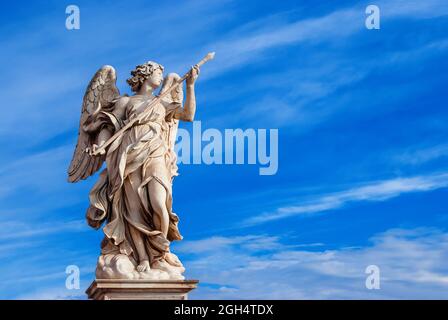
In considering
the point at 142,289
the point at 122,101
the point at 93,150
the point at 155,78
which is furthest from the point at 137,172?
the point at 142,289

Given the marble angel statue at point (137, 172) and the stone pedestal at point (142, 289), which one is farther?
the marble angel statue at point (137, 172)

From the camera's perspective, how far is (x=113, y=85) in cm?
1922

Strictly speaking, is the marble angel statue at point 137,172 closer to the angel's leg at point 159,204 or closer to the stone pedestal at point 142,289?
the angel's leg at point 159,204

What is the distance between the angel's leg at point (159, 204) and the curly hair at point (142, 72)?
170 centimetres

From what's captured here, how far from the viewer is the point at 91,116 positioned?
19062 mm

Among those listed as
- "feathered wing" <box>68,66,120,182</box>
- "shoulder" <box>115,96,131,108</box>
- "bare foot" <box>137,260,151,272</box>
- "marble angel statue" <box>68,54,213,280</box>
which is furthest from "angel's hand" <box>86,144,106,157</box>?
"bare foot" <box>137,260,151,272</box>

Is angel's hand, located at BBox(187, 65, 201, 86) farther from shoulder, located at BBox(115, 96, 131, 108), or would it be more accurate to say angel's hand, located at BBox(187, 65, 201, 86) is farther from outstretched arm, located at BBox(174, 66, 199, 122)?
shoulder, located at BBox(115, 96, 131, 108)

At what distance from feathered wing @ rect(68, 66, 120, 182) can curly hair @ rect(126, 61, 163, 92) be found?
32 centimetres

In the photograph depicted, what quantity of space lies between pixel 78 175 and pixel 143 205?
131 centimetres

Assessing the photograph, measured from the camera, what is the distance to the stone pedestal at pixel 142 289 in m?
18.0

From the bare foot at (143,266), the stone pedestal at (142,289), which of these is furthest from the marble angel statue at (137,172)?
the stone pedestal at (142,289)

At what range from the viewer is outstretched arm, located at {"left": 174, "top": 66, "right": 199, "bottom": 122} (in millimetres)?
18703

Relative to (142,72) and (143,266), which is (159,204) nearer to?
(143,266)
